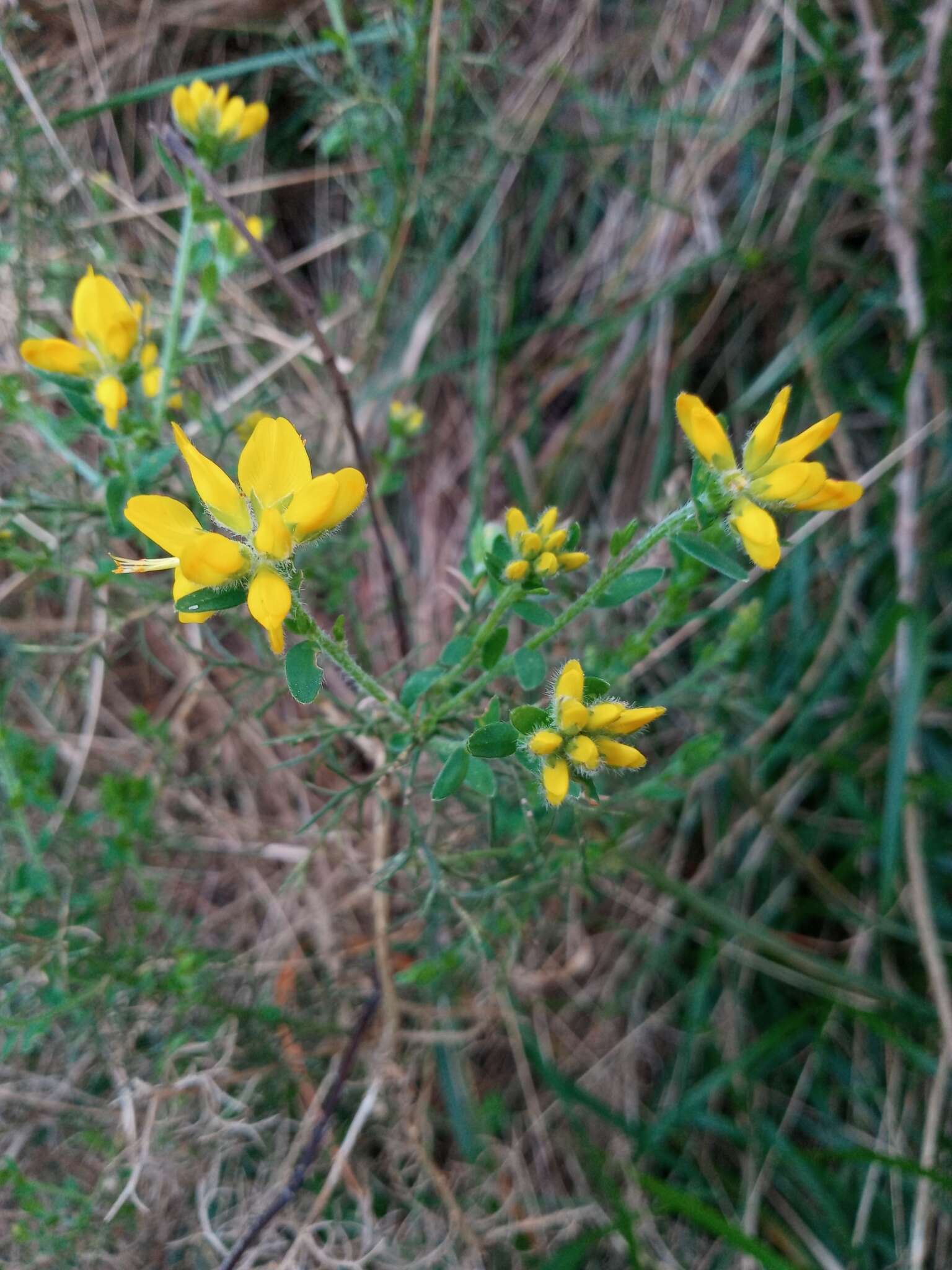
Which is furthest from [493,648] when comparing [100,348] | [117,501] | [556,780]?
[100,348]

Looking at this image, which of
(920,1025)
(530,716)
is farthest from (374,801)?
(920,1025)

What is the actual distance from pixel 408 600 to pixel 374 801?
62 cm

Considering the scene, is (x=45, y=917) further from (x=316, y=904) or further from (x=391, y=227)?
(x=391, y=227)

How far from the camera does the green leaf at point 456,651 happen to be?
136 cm

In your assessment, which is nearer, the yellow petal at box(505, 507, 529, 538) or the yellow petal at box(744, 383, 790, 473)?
the yellow petal at box(744, 383, 790, 473)

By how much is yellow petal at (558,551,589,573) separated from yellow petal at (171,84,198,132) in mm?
1035

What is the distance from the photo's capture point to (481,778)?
123 centimetres

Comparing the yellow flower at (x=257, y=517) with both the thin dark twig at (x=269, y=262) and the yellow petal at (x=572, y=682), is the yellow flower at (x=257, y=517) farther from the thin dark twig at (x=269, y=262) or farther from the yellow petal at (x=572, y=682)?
the thin dark twig at (x=269, y=262)

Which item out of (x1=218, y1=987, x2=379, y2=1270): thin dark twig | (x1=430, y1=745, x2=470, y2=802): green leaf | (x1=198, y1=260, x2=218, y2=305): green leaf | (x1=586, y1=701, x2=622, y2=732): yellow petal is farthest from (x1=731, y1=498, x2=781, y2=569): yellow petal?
(x1=218, y1=987, x2=379, y2=1270): thin dark twig

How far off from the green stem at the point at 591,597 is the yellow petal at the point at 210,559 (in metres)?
0.38

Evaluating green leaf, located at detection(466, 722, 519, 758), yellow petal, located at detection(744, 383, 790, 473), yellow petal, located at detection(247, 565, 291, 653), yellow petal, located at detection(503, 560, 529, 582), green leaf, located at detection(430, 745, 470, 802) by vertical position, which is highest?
yellow petal, located at detection(247, 565, 291, 653)

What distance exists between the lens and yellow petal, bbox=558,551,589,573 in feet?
4.04

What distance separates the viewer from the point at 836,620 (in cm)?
244

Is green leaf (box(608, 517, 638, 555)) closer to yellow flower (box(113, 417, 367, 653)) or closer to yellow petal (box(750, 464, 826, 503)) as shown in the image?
yellow petal (box(750, 464, 826, 503))
